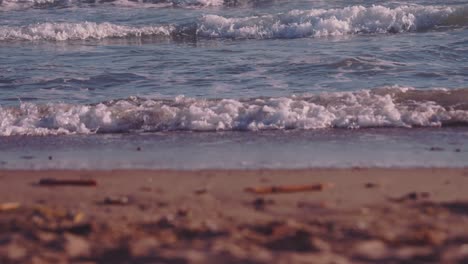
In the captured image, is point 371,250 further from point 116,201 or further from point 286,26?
point 286,26

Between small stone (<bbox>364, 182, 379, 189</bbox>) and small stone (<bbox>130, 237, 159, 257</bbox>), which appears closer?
small stone (<bbox>130, 237, 159, 257</bbox>)

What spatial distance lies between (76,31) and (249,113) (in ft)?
30.8

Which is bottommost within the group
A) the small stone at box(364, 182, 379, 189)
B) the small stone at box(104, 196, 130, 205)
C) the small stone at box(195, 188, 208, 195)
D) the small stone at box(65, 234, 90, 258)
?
the small stone at box(195, 188, 208, 195)

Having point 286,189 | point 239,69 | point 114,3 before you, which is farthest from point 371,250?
point 114,3

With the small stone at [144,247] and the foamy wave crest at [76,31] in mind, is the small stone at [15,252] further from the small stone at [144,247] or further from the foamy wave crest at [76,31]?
the foamy wave crest at [76,31]

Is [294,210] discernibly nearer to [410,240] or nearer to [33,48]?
[410,240]

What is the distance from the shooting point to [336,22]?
16.6 m

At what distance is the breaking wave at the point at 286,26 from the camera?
16.4m

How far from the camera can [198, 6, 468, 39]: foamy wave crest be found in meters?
16.4

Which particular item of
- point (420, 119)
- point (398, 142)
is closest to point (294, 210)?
point (398, 142)

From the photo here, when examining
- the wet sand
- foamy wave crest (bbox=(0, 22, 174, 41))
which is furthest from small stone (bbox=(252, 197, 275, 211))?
foamy wave crest (bbox=(0, 22, 174, 41))

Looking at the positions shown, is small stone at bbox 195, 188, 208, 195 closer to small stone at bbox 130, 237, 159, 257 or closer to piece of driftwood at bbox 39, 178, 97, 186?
piece of driftwood at bbox 39, 178, 97, 186

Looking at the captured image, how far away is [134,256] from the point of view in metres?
4.14

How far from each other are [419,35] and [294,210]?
11.2 metres
